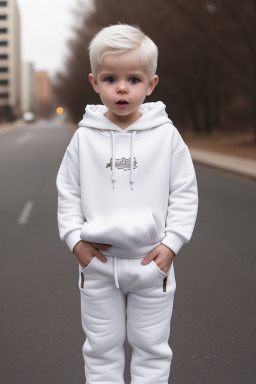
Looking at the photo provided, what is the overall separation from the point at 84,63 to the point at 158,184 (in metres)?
56.1

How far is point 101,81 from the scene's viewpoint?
2352 mm

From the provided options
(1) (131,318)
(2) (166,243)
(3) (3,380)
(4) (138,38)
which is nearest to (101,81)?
(4) (138,38)

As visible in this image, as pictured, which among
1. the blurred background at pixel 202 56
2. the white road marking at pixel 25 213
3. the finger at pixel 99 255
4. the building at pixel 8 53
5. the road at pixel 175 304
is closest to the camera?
the finger at pixel 99 255

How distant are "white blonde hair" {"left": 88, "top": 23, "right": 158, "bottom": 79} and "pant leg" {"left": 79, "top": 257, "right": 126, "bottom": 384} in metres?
0.83

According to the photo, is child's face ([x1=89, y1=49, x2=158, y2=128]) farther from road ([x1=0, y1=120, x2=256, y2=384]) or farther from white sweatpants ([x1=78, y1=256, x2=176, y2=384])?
road ([x1=0, y1=120, x2=256, y2=384])

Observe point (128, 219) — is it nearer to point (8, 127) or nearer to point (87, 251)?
point (87, 251)

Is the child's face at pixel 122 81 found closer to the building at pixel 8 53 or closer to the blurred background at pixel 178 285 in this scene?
the blurred background at pixel 178 285

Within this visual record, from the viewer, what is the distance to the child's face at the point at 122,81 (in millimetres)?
2289

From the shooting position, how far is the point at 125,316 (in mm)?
2545

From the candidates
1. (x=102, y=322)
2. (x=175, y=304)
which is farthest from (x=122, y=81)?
(x=175, y=304)

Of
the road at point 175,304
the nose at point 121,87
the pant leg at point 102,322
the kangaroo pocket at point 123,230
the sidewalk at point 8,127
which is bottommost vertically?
the sidewalk at point 8,127

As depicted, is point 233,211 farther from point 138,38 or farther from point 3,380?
point 138,38

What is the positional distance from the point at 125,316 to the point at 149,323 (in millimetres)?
137

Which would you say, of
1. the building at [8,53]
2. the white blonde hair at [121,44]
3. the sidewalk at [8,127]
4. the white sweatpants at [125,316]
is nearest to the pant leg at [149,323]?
the white sweatpants at [125,316]
